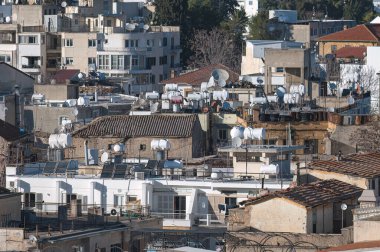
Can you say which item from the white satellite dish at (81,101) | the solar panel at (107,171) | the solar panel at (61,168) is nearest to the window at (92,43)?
the white satellite dish at (81,101)

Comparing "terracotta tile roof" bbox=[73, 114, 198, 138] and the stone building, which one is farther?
"terracotta tile roof" bbox=[73, 114, 198, 138]

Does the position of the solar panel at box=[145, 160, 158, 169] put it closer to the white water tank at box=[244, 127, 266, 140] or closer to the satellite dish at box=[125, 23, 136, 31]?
the white water tank at box=[244, 127, 266, 140]

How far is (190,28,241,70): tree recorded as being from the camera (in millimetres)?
98625

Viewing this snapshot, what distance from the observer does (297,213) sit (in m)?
37.2

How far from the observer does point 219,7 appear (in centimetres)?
11912

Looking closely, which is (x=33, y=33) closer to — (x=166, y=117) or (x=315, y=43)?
(x=315, y=43)

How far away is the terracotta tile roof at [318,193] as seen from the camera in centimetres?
3797

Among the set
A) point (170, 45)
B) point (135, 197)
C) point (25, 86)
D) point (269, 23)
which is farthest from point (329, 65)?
point (135, 197)

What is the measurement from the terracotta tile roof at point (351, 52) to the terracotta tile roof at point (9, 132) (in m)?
33.8

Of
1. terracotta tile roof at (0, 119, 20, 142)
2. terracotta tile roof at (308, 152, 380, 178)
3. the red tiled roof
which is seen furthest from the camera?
the red tiled roof

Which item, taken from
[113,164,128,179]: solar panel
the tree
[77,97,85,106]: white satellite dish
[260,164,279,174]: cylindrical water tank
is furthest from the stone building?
the tree

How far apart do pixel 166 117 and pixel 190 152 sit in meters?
1.32

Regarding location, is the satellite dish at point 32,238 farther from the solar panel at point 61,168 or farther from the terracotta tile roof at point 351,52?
the terracotta tile roof at point 351,52

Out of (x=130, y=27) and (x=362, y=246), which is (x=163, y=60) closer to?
(x=130, y=27)
